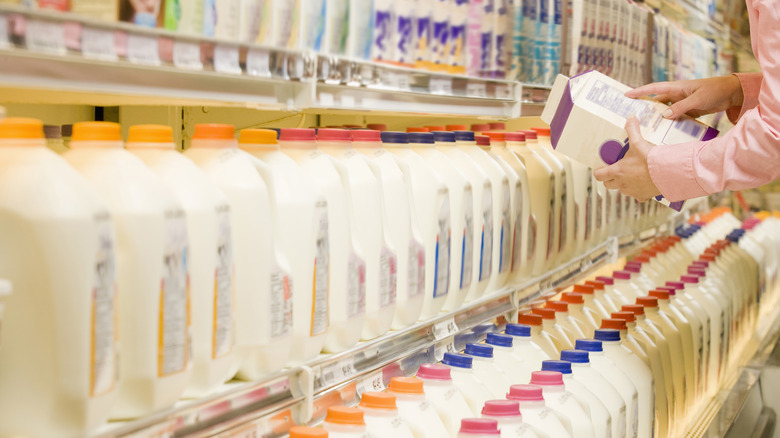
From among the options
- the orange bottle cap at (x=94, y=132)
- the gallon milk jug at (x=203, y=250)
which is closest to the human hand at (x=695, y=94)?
the gallon milk jug at (x=203, y=250)

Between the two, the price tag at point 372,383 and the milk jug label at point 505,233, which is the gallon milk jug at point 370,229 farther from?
the milk jug label at point 505,233

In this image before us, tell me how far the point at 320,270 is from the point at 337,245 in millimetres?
90

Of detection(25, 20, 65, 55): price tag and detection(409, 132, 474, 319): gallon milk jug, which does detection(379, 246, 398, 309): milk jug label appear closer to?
detection(409, 132, 474, 319): gallon milk jug

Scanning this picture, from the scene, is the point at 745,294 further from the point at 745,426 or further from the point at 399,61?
the point at 399,61

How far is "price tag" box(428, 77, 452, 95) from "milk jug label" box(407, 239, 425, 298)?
33 cm

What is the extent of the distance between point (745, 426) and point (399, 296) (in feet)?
5.08

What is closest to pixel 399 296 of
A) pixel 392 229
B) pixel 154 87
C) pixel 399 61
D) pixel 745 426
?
pixel 392 229

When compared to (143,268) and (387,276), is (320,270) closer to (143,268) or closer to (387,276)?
(387,276)

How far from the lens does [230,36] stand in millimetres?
1216

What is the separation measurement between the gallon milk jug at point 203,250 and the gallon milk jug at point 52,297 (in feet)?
0.49

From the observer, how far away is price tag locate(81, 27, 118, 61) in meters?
0.91

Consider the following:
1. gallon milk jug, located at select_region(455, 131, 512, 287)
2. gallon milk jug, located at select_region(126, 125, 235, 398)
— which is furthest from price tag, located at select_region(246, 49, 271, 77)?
gallon milk jug, located at select_region(455, 131, 512, 287)

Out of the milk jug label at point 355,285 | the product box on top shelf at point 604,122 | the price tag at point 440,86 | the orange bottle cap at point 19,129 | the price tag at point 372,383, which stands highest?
the price tag at point 440,86

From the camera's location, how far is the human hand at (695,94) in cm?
200
